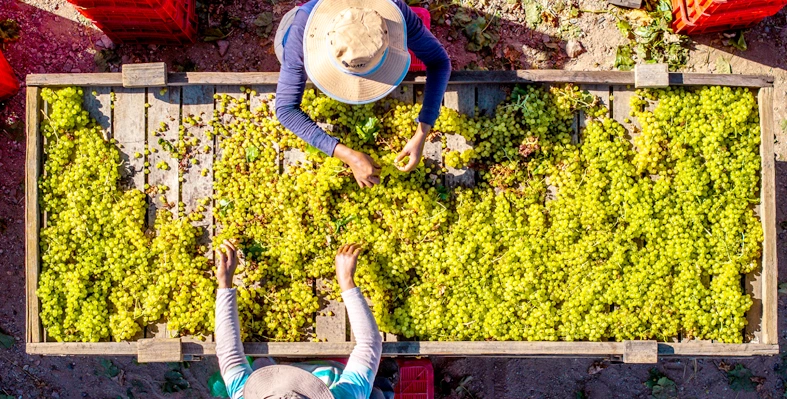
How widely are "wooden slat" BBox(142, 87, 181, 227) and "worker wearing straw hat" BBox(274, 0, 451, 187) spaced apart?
3.21ft

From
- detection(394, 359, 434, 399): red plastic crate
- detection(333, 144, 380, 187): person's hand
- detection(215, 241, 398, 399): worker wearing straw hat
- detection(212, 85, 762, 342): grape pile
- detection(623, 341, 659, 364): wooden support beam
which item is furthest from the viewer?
detection(394, 359, 434, 399): red plastic crate

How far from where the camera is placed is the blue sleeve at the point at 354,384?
3523 millimetres

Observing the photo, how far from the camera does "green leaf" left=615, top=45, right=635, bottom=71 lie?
5246mm

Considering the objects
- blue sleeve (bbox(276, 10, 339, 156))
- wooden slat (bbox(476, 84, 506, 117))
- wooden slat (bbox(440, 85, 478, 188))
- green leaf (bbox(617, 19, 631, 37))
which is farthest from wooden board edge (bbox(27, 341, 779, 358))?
green leaf (bbox(617, 19, 631, 37))

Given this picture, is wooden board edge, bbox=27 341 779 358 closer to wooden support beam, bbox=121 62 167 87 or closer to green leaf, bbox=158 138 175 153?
green leaf, bbox=158 138 175 153

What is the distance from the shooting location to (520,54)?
5.30 meters

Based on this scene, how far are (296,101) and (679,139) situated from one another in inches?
100

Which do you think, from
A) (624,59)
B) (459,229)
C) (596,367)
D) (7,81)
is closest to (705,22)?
(624,59)

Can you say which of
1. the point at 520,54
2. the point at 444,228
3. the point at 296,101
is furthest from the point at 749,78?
the point at 296,101

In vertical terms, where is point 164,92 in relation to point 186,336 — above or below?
above

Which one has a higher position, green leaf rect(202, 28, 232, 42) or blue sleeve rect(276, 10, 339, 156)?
green leaf rect(202, 28, 232, 42)

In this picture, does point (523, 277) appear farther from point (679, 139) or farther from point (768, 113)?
point (768, 113)

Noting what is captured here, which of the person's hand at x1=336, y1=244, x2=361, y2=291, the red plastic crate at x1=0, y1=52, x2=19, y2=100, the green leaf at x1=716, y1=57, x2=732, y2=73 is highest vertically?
the green leaf at x1=716, y1=57, x2=732, y2=73

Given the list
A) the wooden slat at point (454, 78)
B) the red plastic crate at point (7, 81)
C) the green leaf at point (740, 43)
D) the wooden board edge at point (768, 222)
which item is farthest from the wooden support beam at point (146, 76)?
the green leaf at point (740, 43)
